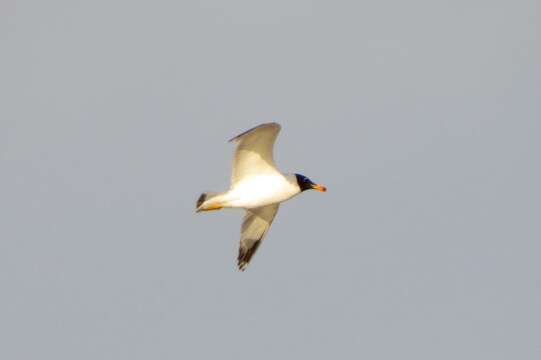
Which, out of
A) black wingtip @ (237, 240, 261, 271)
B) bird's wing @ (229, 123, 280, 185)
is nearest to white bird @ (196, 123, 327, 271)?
bird's wing @ (229, 123, 280, 185)

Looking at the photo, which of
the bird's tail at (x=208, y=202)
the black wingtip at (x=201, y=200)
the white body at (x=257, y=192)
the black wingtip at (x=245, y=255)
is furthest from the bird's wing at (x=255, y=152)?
the black wingtip at (x=245, y=255)

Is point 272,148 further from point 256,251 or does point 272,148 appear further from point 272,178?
point 256,251

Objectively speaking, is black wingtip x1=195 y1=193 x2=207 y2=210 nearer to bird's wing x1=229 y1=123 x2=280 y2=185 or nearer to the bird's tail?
the bird's tail

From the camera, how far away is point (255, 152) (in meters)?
32.6

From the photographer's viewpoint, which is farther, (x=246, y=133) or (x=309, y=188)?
(x=309, y=188)

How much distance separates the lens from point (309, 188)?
3375 cm

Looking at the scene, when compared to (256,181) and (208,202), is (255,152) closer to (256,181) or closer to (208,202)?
(256,181)

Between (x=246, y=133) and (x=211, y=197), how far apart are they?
1.98 m

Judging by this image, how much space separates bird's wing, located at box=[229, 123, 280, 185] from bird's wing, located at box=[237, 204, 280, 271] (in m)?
1.75

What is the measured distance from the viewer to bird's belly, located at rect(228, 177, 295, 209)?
108 feet

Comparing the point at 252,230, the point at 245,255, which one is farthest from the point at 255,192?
the point at 245,255

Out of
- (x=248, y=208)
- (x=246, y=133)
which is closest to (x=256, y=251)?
(x=248, y=208)

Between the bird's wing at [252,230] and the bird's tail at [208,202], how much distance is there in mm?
1874

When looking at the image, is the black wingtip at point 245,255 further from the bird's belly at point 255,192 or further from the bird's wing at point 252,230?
the bird's belly at point 255,192
